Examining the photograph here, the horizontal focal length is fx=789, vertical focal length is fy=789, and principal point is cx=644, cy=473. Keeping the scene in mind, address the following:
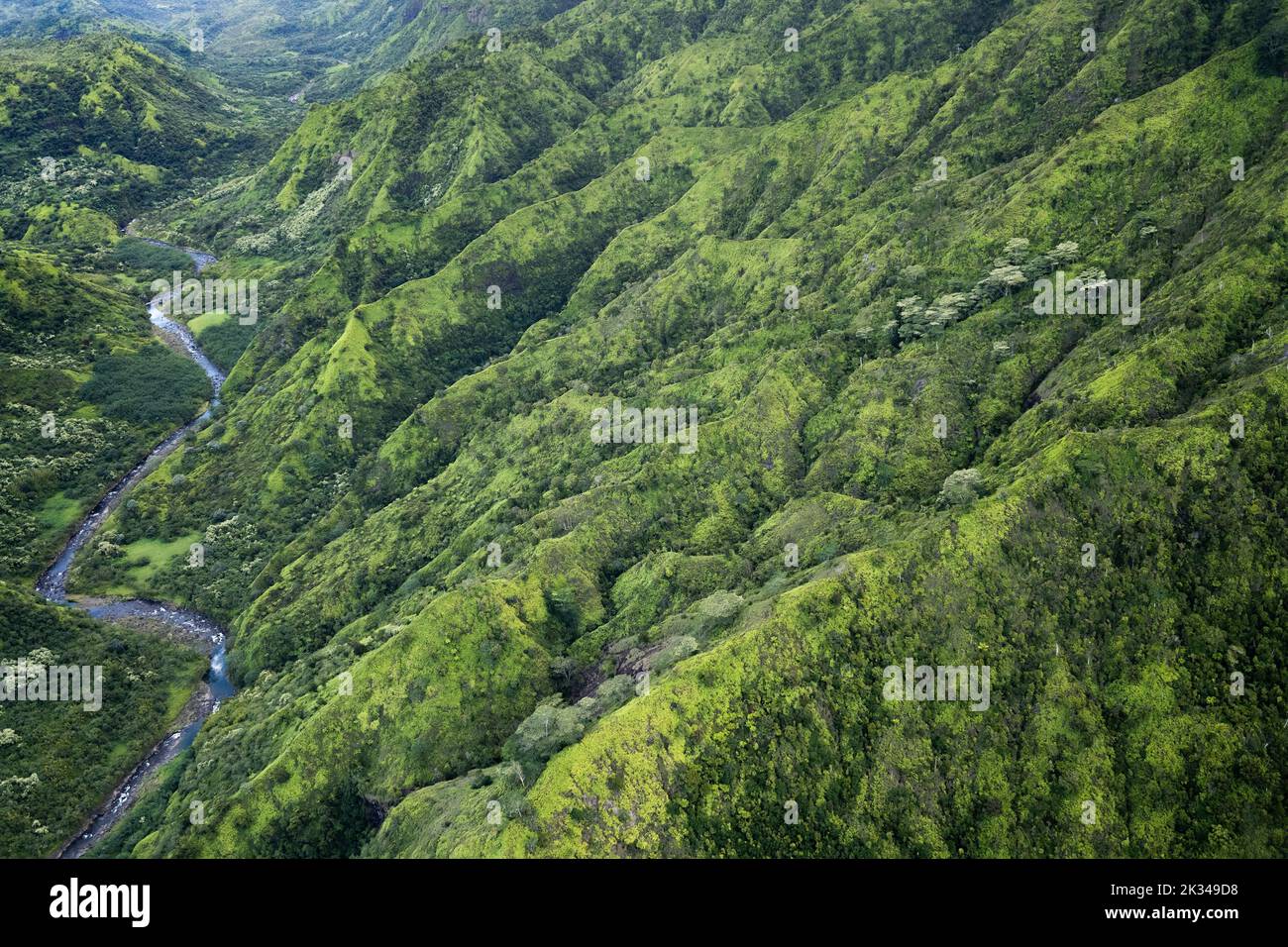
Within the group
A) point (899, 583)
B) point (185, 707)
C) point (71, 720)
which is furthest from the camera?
point (185, 707)

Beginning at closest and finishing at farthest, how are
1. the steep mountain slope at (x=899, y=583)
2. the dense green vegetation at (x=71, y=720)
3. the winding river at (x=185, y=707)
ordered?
the steep mountain slope at (x=899, y=583), the dense green vegetation at (x=71, y=720), the winding river at (x=185, y=707)

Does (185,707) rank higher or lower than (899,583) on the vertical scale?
lower

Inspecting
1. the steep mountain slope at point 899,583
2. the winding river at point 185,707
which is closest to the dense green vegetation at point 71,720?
the winding river at point 185,707

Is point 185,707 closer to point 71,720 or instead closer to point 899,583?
point 71,720

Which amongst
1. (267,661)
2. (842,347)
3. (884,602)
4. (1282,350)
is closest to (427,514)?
(267,661)

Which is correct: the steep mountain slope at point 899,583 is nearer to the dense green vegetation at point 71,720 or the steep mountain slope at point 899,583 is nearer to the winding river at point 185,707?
the winding river at point 185,707

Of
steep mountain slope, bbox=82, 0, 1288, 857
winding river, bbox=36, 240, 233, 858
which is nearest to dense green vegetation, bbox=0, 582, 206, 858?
winding river, bbox=36, 240, 233, 858

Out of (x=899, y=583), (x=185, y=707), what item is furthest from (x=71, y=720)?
(x=899, y=583)

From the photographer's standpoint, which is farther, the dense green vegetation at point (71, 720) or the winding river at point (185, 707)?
the winding river at point (185, 707)
